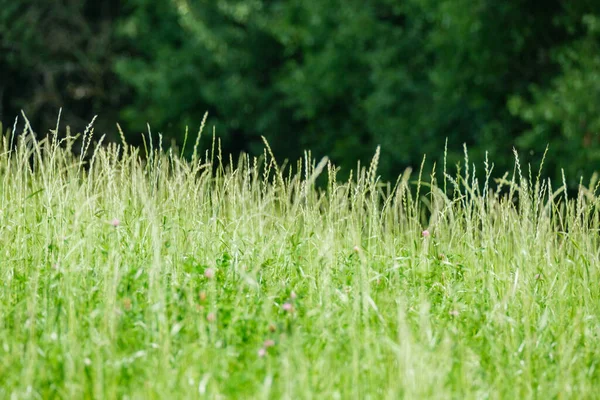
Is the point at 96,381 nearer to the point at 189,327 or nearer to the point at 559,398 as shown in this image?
the point at 189,327

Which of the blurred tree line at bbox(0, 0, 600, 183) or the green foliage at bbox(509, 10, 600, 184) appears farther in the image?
the blurred tree line at bbox(0, 0, 600, 183)

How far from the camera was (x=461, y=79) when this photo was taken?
45.6 feet

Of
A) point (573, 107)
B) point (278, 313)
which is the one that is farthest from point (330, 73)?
point (278, 313)

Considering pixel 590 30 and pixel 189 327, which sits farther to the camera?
pixel 590 30

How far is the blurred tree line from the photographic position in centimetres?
1253

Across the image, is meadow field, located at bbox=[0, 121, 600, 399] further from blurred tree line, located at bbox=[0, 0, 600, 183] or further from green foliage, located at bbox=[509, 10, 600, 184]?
green foliage, located at bbox=[509, 10, 600, 184]

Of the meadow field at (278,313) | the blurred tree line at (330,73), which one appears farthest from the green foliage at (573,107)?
the meadow field at (278,313)

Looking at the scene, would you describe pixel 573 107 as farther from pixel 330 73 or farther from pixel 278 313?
pixel 278 313

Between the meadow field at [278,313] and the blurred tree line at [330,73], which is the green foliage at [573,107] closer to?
the blurred tree line at [330,73]

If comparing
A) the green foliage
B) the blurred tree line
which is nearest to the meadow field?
the blurred tree line

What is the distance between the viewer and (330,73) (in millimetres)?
16016

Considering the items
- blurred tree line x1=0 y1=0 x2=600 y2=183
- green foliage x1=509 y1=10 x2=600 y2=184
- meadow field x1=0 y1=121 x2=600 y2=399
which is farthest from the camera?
blurred tree line x1=0 y1=0 x2=600 y2=183

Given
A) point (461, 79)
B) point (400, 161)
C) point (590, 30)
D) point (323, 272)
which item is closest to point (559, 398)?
point (323, 272)

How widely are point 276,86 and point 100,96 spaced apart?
4.96 meters
